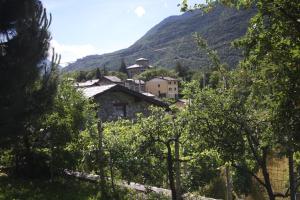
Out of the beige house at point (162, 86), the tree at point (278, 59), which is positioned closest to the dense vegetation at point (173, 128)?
the tree at point (278, 59)

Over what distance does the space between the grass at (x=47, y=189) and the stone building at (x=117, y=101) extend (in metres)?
12.8

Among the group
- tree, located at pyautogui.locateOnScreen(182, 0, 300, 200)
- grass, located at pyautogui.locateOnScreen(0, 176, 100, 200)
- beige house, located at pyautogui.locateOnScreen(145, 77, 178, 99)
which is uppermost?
tree, located at pyautogui.locateOnScreen(182, 0, 300, 200)

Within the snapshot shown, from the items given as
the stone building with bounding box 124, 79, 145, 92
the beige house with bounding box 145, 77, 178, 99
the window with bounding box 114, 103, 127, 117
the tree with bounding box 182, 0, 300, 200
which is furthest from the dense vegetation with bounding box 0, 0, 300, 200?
the beige house with bounding box 145, 77, 178, 99

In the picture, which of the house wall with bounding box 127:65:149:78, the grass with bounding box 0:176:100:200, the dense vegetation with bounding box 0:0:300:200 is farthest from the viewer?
the house wall with bounding box 127:65:149:78

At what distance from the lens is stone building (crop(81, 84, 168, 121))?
82.9 feet

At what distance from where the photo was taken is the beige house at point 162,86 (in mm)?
84188

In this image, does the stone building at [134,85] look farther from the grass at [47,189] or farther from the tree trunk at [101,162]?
the tree trunk at [101,162]

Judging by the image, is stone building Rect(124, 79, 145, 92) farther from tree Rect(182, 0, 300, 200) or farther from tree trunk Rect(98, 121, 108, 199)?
tree Rect(182, 0, 300, 200)

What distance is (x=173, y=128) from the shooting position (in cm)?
764

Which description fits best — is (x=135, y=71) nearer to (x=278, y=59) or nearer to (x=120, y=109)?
(x=120, y=109)

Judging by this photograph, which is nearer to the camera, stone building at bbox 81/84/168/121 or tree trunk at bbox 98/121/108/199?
tree trunk at bbox 98/121/108/199

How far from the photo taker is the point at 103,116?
25.4 m

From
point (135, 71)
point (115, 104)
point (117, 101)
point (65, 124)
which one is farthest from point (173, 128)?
point (135, 71)

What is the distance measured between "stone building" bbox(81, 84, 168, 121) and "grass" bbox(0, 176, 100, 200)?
12.8m
